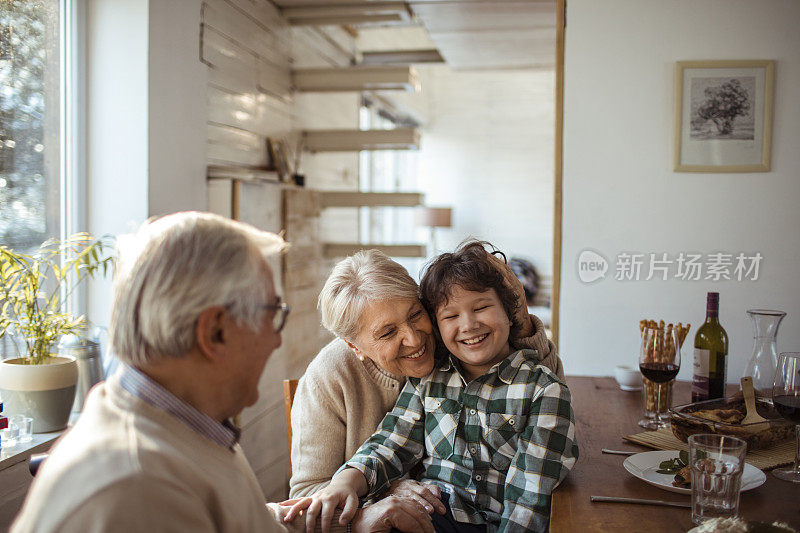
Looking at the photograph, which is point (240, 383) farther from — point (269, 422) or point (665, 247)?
point (269, 422)

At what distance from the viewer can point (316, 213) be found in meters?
4.09

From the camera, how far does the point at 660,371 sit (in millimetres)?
1829

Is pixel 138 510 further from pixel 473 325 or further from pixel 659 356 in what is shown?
pixel 659 356

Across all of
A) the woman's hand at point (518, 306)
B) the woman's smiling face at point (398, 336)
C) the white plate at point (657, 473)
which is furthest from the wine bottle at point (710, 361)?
the woman's smiling face at point (398, 336)

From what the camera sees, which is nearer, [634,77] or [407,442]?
[407,442]

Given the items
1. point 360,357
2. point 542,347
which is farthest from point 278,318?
point 542,347

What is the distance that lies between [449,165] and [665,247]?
5814 mm

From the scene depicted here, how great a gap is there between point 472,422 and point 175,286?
907 millimetres

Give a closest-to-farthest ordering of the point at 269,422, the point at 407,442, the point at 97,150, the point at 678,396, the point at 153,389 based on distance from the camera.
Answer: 1. the point at 153,389
2. the point at 407,442
3. the point at 678,396
4. the point at 97,150
5. the point at 269,422

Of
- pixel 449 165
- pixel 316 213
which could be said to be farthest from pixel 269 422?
pixel 449 165

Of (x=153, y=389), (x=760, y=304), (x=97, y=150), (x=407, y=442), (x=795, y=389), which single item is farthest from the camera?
(x=760, y=304)

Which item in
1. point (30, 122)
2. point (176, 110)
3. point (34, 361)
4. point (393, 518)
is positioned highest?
point (176, 110)

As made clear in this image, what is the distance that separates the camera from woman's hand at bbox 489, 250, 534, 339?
1723 mm

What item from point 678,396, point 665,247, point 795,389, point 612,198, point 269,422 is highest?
point 612,198
